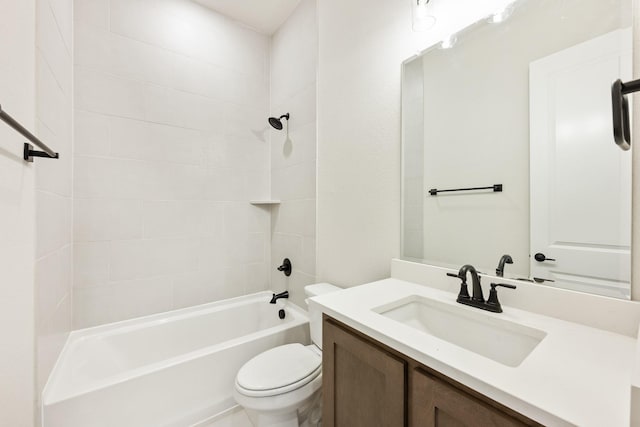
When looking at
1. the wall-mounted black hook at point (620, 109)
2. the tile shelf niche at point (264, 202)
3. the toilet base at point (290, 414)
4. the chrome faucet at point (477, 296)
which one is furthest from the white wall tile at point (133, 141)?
the wall-mounted black hook at point (620, 109)

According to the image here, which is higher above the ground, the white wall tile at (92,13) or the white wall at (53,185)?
the white wall tile at (92,13)

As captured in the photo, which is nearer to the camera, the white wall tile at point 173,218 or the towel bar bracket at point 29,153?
the towel bar bracket at point 29,153

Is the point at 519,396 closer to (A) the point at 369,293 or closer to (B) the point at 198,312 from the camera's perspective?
(A) the point at 369,293

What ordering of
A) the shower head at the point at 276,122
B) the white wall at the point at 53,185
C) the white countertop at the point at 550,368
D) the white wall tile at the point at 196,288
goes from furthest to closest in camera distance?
the shower head at the point at 276,122 < the white wall tile at the point at 196,288 < the white wall at the point at 53,185 < the white countertop at the point at 550,368

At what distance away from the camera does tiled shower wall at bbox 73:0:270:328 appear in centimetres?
165

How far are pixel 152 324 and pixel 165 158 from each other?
1.18 meters

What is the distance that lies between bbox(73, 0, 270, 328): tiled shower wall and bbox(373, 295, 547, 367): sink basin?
1604 mm

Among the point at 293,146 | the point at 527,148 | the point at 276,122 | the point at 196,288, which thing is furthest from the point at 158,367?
the point at 527,148

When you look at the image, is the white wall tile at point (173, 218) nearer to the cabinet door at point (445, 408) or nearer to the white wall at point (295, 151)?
the white wall at point (295, 151)

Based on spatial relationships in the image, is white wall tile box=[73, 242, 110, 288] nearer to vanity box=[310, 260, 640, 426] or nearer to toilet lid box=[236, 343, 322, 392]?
toilet lid box=[236, 343, 322, 392]

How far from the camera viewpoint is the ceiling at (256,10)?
198 cm

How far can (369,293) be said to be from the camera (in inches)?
41.4

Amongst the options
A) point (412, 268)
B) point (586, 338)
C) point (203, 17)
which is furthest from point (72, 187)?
point (586, 338)

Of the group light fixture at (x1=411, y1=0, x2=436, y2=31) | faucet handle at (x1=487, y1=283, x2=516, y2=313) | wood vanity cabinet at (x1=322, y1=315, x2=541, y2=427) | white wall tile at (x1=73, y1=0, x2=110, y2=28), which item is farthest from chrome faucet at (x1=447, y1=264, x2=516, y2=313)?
white wall tile at (x1=73, y1=0, x2=110, y2=28)
